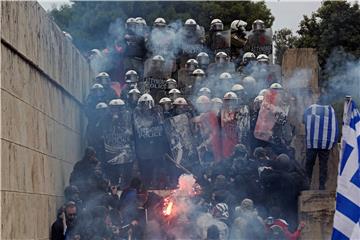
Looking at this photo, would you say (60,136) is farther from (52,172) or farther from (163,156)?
(163,156)

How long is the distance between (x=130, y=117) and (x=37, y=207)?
14.7 feet

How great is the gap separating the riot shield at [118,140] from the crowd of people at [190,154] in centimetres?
2

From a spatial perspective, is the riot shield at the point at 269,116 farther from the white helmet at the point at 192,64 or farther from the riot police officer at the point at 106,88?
the white helmet at the point at 192,64

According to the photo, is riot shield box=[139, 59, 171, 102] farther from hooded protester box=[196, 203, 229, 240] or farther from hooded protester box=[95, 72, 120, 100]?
hooded protester box=[196, 203, 229, 240]

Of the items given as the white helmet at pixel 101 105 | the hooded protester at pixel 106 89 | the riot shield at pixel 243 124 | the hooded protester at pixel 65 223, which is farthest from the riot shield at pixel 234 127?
the hooded protester at pixel 65 223

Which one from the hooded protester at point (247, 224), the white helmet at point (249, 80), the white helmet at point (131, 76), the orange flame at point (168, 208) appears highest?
the white helmet at point (131, 76)

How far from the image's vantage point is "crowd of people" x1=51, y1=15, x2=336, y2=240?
1345 centimetres

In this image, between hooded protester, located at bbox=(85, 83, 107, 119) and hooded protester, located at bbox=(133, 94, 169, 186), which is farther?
hooded protester, located at bbox=(85, 83, 107, 119)

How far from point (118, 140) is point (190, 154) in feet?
5.11

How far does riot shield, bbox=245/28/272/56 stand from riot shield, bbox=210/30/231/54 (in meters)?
0.94

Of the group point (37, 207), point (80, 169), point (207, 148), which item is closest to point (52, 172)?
point (80, 169)

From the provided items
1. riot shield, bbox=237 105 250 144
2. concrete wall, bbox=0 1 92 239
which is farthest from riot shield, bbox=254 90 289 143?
concrete wall, bbox=0 1 92 239

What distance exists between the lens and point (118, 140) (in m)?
15.8

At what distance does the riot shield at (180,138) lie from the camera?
1661 centimetres
